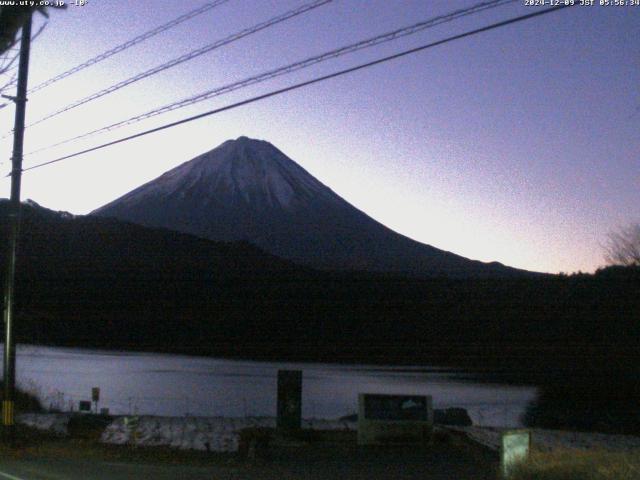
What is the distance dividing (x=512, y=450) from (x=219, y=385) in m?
35.8

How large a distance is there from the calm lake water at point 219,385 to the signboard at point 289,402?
10.5 m

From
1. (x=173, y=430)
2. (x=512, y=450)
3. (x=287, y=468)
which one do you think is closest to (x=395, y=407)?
(x=173, y=430)

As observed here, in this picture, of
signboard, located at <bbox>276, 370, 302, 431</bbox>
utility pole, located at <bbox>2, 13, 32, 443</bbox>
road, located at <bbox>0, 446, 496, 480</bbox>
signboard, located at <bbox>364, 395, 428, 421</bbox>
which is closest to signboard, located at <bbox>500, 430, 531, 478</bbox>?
road, located at <bbox>0, 446, 496, 480</bbox>

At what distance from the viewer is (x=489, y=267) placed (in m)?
133

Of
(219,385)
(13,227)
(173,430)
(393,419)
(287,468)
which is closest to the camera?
(287,468)

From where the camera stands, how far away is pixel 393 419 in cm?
1936

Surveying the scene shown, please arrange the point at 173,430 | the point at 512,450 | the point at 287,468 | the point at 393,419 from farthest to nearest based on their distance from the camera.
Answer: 1. the point at 173,430
2. the point at 393,419
3. the point at 287,468
4. the point at 512,450

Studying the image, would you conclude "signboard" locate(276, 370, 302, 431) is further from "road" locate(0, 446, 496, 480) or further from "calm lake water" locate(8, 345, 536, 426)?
"calm lake water" locate(8, 345, 536, 426)

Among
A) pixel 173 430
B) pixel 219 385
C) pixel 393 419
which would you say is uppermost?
pixel 393 419

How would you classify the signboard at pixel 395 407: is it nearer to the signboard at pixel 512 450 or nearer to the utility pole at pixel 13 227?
the utility pole at pixel 13 227

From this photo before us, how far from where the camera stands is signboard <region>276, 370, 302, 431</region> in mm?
19406

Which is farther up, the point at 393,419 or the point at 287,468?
the point at 393,419

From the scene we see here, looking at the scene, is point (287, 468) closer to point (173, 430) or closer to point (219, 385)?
point (173, 430)

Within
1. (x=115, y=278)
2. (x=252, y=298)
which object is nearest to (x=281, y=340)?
(x=252, y=298)
